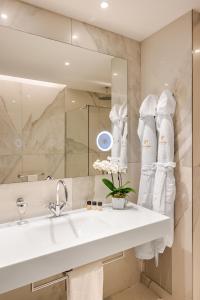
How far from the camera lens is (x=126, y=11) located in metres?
1.59

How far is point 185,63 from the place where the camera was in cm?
165

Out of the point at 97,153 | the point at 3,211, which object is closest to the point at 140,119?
the point at 97,153

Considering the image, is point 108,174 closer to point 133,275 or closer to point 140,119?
point 140,119

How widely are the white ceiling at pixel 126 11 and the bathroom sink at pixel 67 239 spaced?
4.84 feet

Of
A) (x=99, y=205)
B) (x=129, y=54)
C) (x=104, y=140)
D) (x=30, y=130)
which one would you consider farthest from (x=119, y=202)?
(x=129, y=54)

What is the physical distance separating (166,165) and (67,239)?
904mm

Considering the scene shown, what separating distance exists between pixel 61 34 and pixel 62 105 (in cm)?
53

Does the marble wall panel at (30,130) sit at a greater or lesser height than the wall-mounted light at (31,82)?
lesser

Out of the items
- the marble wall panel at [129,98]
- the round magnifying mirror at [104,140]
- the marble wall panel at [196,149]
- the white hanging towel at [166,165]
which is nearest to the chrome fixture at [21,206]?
the marble wall panel at [129,98]

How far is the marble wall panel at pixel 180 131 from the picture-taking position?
1.64m

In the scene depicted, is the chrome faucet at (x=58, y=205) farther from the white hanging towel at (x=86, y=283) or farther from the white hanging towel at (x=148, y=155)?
the white hanging towel at (x=148, y=155)

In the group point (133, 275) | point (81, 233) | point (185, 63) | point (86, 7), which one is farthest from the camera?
point (133, 275)

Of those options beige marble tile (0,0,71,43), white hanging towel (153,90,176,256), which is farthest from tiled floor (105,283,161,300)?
beige marble tile (0,0,71,43)

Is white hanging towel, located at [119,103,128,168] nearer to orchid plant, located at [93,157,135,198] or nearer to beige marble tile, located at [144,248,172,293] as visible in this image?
orchid plant, located at [93,157,135,198]
